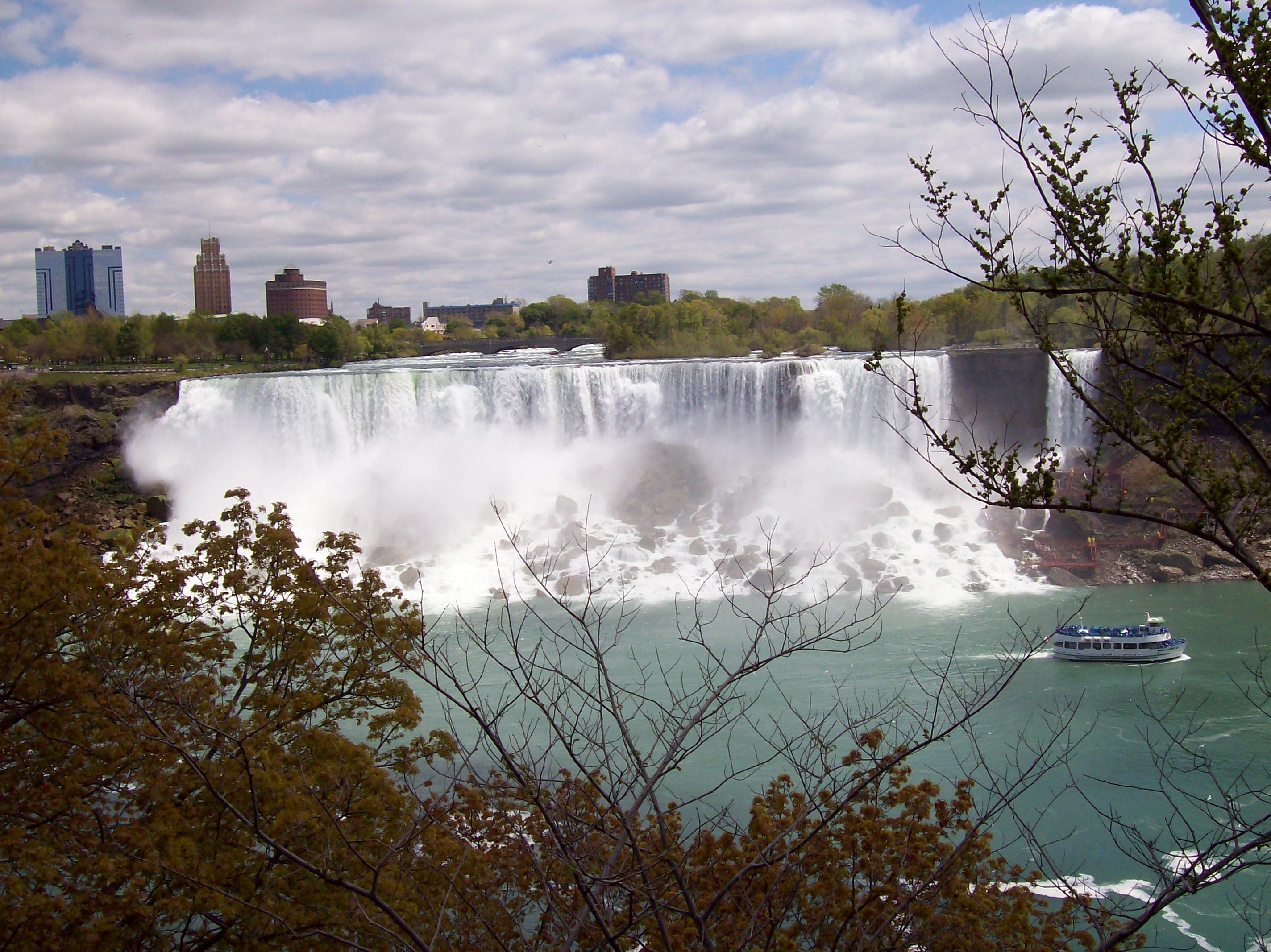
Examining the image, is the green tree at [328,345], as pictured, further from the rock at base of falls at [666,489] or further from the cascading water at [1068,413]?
the cascading water at [1068,413]

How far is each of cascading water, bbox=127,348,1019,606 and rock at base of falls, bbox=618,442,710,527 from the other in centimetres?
5

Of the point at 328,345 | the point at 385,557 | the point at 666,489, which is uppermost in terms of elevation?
the point at 328,345

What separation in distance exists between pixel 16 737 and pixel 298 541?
8.81 feet

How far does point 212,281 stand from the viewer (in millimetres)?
135875

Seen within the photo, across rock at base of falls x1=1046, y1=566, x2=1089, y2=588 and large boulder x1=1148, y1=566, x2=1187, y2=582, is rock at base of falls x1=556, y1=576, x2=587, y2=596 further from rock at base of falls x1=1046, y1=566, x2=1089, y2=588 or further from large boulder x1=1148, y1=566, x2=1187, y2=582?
large boulder x1=1148, y1=566, x2=1187, y2=582

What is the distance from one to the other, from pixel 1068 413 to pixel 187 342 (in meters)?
33.4

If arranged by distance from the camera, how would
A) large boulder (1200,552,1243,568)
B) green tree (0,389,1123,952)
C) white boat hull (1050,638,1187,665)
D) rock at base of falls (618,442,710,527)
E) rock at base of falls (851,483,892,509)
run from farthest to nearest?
rock at base of falls (851,483,892,509), rock at base of falls (618,442,710,527), large boulder (1200,552,1243,568), white boat hull (1050,638,1187,665), green tree (0,389,1123,952)

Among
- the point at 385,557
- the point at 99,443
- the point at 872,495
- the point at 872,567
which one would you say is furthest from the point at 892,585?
the point at 99,443

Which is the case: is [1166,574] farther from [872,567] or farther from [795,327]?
[795,327]

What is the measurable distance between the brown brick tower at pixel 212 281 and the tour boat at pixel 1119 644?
134671 millimetres

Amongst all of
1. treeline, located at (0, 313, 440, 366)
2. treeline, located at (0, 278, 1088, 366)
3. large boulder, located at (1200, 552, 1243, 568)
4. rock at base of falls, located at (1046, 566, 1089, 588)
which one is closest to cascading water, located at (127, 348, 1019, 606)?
rock at base of falls, located at (1046, 566, 1089, 588)

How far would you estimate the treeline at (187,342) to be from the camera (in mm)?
41438

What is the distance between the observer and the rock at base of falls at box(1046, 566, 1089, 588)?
20.2 metres

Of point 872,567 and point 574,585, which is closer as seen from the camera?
point 574,585
